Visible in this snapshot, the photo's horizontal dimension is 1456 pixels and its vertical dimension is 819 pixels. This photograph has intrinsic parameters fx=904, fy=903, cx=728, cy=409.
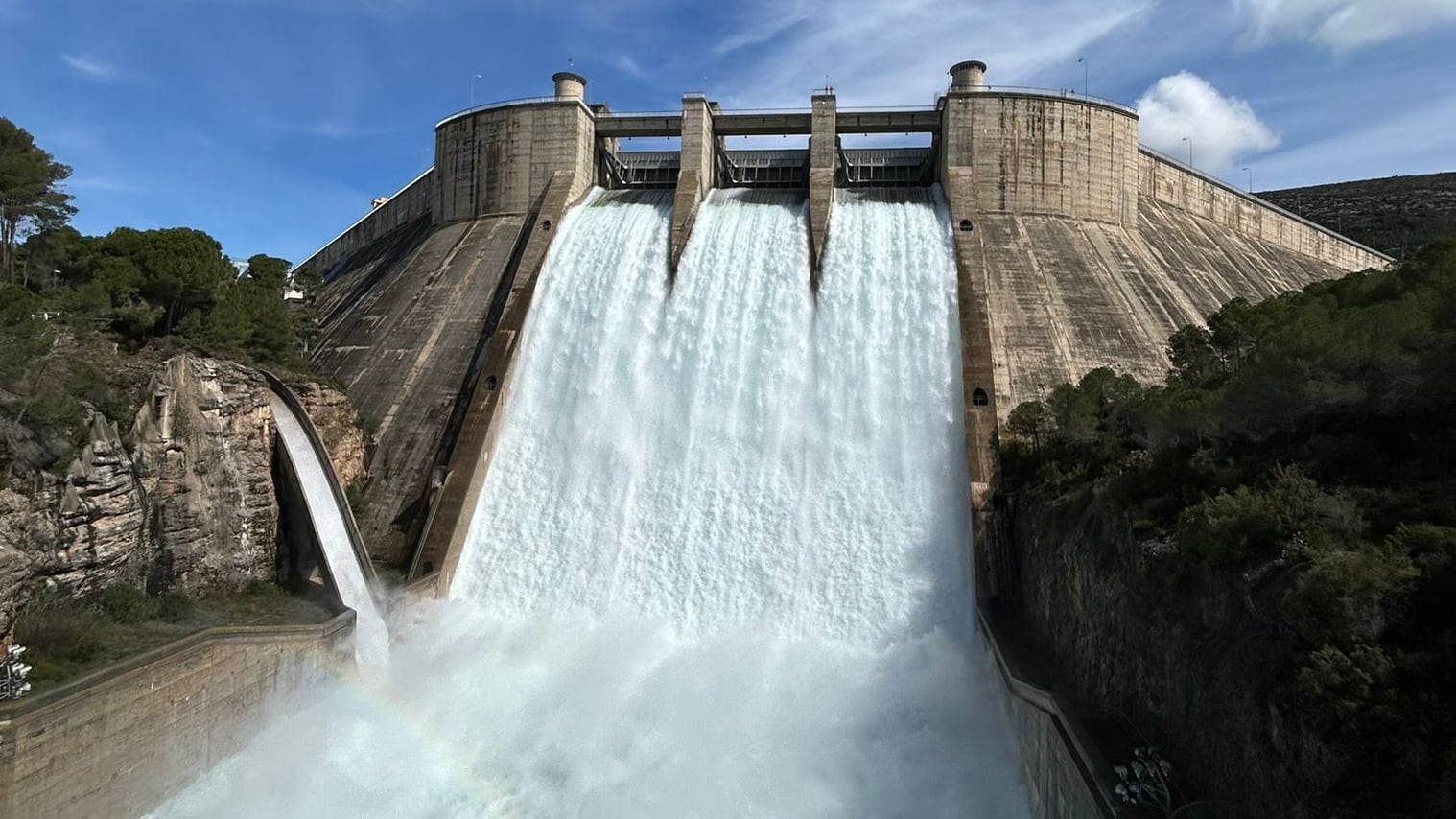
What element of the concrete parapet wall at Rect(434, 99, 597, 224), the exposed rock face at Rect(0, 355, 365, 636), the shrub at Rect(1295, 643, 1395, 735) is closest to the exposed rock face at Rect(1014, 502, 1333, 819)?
the shrub at Rect(1295, 643, 1395, 735)

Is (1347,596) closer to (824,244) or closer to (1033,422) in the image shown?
(1033,422)

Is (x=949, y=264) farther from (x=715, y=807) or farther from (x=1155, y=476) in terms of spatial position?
(x=715, y=807)

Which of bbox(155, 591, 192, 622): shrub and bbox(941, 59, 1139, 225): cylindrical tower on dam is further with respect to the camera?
bbox(941, 59, 1139, 225): cylindrical tower on dam

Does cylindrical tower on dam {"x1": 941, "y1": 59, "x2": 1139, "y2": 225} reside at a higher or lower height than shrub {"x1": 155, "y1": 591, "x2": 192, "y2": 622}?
higher

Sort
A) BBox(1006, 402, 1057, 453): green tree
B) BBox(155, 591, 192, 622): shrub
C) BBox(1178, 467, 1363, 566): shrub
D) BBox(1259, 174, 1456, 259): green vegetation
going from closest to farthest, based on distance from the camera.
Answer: BBox(1178, 467, 1363, 566): shrub, BBox(155, 591, 192, 622): shrub, BBox(1006, 402, 1057, 453): green tree, BBox(1259, 174, 1456, 259): green vegetation

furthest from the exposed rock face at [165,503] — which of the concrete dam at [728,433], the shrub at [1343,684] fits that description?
the shrub at [1343,684]

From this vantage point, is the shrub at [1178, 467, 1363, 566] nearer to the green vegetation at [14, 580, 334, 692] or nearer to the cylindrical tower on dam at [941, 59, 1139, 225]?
the green vegetation at [14, 580, 334, 692]

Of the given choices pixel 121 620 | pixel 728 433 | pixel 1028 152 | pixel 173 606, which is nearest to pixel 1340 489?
pixel 728 433

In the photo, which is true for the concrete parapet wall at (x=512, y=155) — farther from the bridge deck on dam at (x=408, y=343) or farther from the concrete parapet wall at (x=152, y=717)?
the concrete parapet wall at (x=152, y=717)
